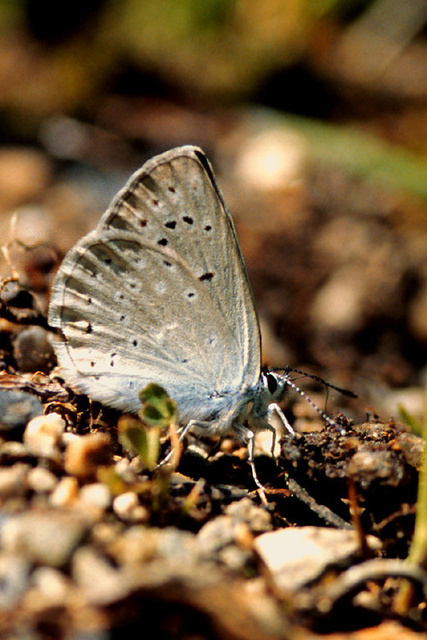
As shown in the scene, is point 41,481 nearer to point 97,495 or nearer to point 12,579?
Result: point 97,495

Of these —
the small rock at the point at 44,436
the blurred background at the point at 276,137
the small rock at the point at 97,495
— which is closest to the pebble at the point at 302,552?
the small rock at the point at 97,495

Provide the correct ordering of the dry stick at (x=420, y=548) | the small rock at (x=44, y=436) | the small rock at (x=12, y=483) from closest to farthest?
1. the dry stick at (x=420, y=548)
2. the small rock at (x=12, y=483)
3. the small rock at (x=44, y=436)

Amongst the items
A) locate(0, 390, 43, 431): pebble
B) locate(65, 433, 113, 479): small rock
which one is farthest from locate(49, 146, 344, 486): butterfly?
locate(65, 433, 113, 479): small rock

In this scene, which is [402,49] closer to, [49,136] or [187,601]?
[49,136]

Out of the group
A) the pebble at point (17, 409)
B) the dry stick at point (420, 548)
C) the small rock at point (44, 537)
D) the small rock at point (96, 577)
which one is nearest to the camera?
the small rock at point (96, 577)

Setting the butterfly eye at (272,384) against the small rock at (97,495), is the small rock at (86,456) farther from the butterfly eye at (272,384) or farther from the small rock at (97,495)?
Answer: the butterfly eye at (272,384)

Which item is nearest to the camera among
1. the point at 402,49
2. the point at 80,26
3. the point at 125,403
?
the point at 125,403

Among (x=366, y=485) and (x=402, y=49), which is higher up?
(x=402, y=49)

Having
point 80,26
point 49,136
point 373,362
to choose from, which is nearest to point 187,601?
point 373,362
